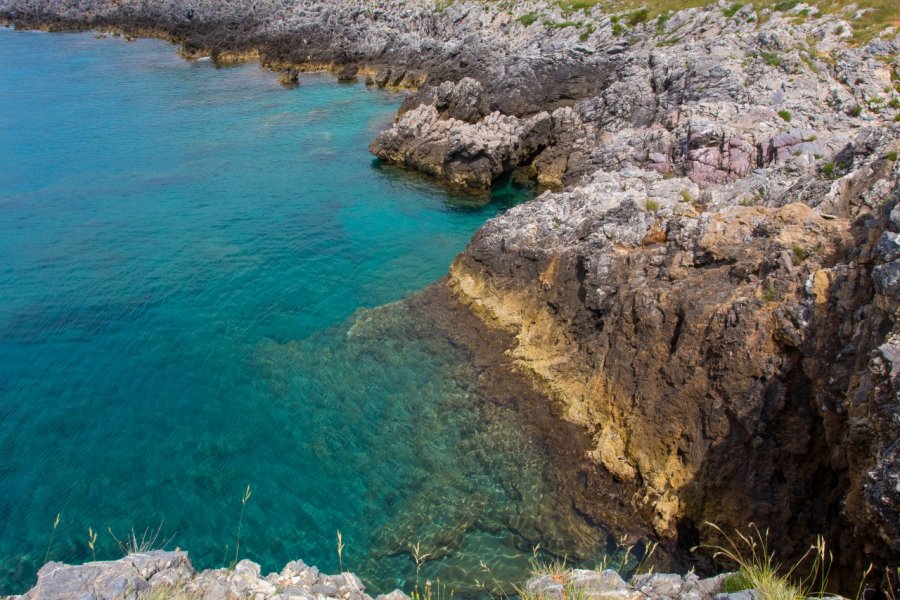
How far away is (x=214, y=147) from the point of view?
49.3 m

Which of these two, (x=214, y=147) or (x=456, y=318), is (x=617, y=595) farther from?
(x=214, y=147)

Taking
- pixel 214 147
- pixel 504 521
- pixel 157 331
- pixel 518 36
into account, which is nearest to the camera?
pixel 504 521

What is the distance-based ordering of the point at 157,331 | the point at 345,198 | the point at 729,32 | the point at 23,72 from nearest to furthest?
1. the point at 157,331
2. the point at 345,198
3. the point at 729,32
4. the point at 23,72

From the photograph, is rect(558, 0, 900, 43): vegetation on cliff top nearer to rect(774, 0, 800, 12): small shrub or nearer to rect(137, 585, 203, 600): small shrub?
rect(774, 0, 800, 12): small shrub

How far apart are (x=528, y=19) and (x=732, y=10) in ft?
75.9

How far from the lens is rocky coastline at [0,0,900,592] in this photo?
48.0 ft

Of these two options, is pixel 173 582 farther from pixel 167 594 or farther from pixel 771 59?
pixel 771 59

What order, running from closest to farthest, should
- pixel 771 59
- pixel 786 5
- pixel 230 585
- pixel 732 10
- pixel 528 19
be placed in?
pixel 230 585, pixel 771 59, pixel 786 5, pixel 732 10, pixel 528 19

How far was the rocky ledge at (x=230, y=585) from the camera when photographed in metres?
10.3

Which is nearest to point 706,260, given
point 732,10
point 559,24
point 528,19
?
point 732,10

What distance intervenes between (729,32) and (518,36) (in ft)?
79.4

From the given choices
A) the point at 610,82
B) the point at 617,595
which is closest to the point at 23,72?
the point at 610,82

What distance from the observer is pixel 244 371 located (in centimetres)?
2467

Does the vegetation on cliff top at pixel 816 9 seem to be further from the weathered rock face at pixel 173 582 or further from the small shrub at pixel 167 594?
the small shrub at pixel 167 594
